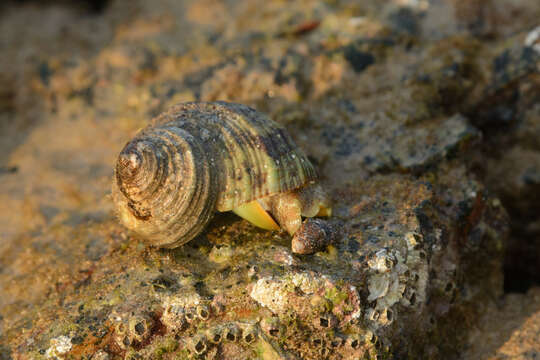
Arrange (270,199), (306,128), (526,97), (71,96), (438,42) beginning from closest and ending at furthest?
(270,199), (306,128), (526,97), (438,42), (71,96)

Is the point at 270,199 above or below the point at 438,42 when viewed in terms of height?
below

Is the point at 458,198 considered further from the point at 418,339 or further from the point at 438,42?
the point at 438,42

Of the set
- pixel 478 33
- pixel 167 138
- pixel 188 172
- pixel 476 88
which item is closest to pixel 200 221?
pixel 188 172

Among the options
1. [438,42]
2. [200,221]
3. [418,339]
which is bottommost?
[418,339]

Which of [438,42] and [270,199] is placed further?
[438,42]

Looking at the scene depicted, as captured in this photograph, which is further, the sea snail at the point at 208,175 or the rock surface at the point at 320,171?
the sea snail at the point at 208,175
